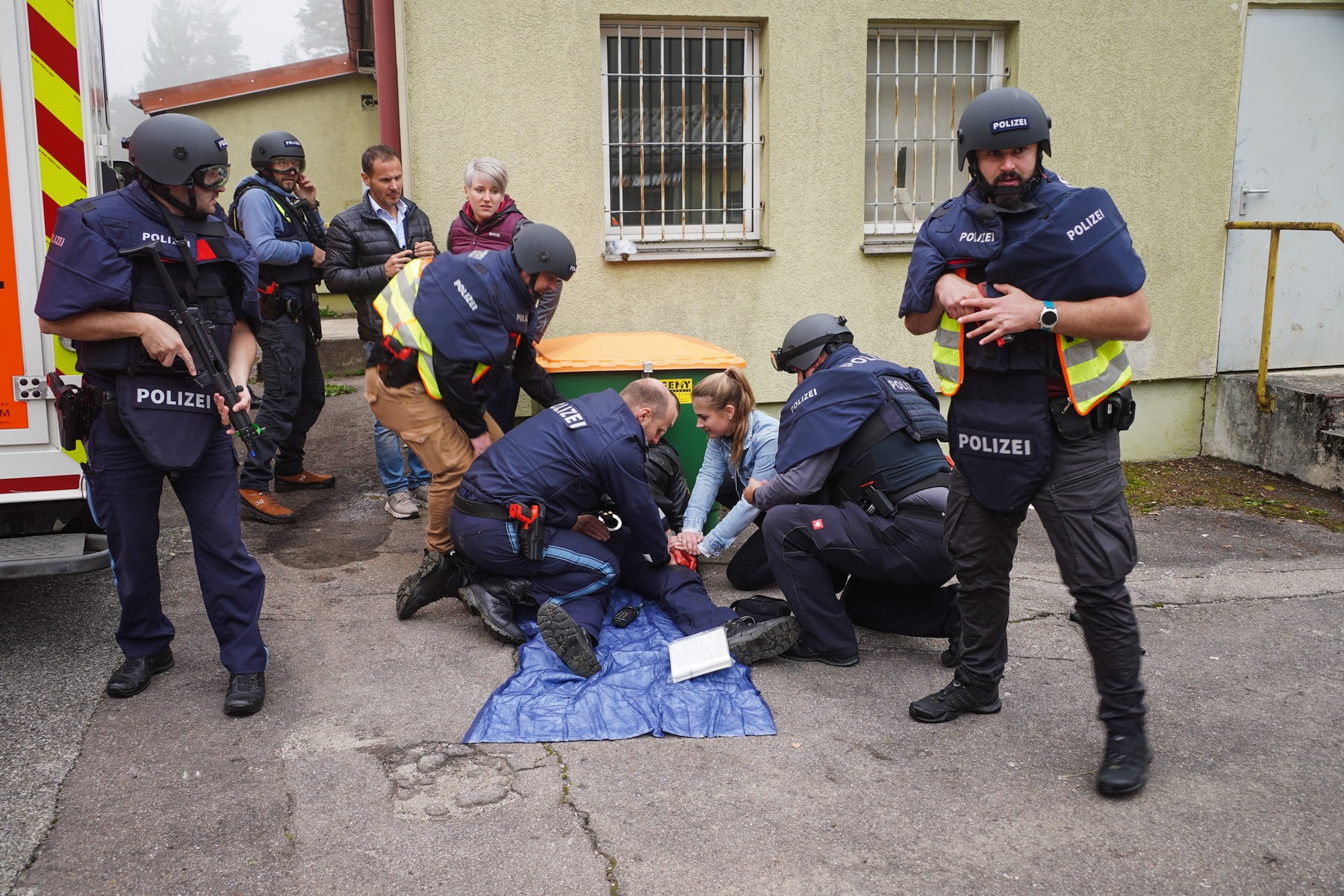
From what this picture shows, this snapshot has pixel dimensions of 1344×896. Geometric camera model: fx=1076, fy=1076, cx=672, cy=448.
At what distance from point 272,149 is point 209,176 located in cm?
Result: 233

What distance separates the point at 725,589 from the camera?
16.2 feet

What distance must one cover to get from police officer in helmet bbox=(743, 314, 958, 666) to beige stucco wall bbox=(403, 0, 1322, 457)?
2562 millimetres

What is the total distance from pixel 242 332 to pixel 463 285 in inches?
35.3

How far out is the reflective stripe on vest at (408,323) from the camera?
14.9 feet

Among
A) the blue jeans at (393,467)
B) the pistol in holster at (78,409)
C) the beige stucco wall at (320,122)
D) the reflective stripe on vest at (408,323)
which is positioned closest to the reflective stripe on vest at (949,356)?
the reflective stripe on vest at (408,323)

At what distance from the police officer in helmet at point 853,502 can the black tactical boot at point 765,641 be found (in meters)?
0.09

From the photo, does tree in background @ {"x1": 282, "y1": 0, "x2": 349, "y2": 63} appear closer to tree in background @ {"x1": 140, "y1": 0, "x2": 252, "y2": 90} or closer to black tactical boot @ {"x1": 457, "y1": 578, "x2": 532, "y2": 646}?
tree in background @ {"x1": 140, "y1": 0, "x2": 252, "y2": 90}

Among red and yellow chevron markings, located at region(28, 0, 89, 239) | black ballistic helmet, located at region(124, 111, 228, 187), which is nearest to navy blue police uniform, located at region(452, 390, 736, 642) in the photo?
black ballistic helmet, located at region(124, 111, 228, 187)

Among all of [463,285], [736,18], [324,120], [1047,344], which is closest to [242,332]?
[463,285]

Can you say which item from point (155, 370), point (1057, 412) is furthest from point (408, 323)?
point (1057, 412)

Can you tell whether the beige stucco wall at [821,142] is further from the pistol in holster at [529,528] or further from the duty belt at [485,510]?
the pistol in holster at [529,528]

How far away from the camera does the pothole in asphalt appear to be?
3031 mm

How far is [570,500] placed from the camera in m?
4.31

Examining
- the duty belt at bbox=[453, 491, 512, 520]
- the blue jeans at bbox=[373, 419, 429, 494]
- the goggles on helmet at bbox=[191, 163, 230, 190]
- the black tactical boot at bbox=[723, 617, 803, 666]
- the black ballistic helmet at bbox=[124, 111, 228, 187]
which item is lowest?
the black tactical boot at bbox=[723, 617, 803, 666]
